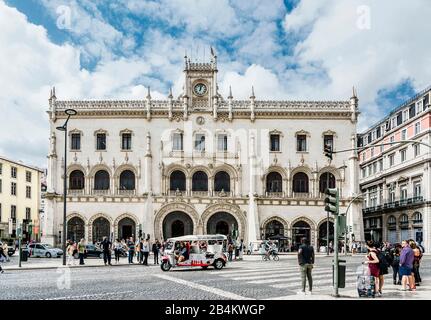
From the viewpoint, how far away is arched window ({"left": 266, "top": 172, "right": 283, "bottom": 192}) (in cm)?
5247

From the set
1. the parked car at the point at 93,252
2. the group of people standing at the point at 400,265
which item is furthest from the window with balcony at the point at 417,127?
the group of people standing at the point at 400,265

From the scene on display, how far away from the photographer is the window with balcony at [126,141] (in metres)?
52.9

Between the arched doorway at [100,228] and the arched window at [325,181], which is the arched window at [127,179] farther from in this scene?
the arched window at [325,181]

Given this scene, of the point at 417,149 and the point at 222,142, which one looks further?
the point at 417,149

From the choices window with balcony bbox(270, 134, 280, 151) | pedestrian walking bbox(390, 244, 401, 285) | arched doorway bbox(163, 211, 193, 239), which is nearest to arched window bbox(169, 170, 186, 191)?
arched doorway bbox(163, 211, 193, 239)

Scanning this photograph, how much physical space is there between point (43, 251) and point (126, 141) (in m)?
13.7

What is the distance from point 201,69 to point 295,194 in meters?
15.2

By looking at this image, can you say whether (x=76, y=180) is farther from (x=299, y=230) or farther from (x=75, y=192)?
(x=299, y=230)

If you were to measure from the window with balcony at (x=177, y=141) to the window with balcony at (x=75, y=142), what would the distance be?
924cm

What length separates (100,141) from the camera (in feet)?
174

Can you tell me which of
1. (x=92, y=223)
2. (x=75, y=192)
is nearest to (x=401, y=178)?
(x=92, y=223)

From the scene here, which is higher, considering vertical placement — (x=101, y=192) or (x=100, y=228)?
(x=101, y=192)

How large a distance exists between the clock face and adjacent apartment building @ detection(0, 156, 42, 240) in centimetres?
2273
